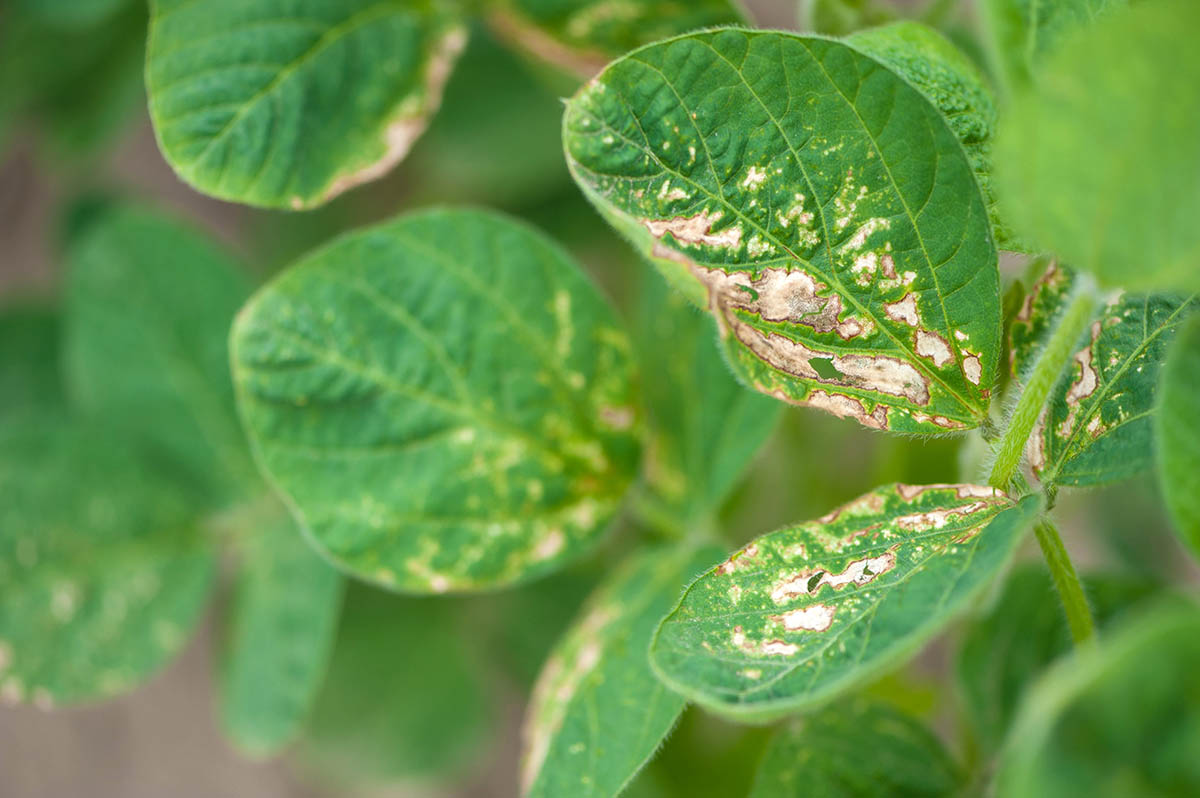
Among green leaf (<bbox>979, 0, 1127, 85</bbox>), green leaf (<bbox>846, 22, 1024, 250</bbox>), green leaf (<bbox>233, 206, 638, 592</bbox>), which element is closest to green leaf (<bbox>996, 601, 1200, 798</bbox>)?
green leaf (<bbox>846, 22, 1024, 250</bbox>)

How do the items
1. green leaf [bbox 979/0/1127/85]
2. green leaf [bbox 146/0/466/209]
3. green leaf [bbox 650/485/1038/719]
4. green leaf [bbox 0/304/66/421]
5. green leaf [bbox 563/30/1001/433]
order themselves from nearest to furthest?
green leaf [bbox 650/485/1038/719] → green leaf [bbox 563/30/1001/433] → green leaf [bbox 979/0/1127/85] → green leaf [bbox 146/0/466/209] → green leaf [bbox 0/304/66/421]

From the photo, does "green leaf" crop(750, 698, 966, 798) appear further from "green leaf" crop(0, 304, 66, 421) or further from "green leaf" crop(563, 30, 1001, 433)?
"green leaf" crop(0, 304, 66, 421)

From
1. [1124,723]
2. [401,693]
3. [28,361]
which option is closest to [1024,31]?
[1124,723]

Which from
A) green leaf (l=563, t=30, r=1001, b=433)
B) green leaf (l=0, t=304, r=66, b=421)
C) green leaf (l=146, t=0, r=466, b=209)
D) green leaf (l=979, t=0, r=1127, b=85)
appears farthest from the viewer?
green leaf (l=0, t=304, r=66, b=421)

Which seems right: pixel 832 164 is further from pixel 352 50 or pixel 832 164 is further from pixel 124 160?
pixel 124 160

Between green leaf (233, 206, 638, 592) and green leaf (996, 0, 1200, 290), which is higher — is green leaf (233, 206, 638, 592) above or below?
below

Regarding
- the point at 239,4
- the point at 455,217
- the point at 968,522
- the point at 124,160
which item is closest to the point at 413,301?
the point at 455,217
